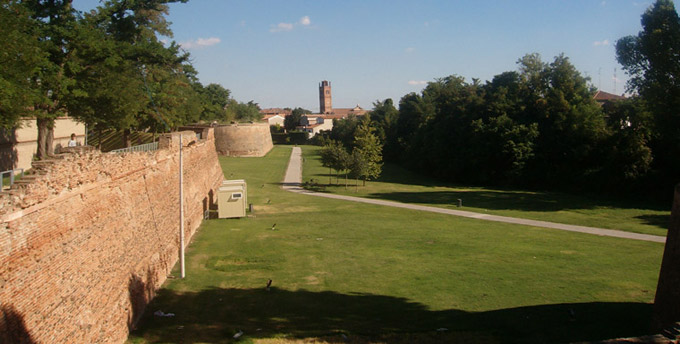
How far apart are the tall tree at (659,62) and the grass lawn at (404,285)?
11.2 metres

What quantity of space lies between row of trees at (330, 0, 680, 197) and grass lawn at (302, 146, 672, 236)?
2586mm

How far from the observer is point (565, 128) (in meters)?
Answer: 41.0

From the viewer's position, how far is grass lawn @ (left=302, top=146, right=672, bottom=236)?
24984 mm

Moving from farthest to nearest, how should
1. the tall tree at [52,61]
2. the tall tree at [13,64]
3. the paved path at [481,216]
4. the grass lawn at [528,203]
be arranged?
the grass lawn at [528,203], the paved path at [481,216], the tall tree at [52,61], the tall tree at [13,64]

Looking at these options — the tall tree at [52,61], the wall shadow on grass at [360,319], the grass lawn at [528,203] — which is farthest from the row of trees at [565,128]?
the tall tree at [52,61]


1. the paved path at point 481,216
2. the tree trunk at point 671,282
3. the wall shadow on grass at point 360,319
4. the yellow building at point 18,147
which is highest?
the yellow building at point 18,147

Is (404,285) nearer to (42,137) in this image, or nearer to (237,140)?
(42,137)

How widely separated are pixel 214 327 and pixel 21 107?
346 inches

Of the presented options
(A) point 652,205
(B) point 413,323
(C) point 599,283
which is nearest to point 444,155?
(A) point 652,205

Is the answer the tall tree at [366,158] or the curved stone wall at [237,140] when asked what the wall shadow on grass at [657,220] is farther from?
the curved stone wall at [237,140]

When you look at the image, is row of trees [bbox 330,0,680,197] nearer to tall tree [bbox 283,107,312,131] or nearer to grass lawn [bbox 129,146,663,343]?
grass lawn [bbox 129,146,663,343]

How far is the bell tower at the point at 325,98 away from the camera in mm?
170000

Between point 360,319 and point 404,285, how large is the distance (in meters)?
2.99

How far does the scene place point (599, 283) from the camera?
14.5 m
